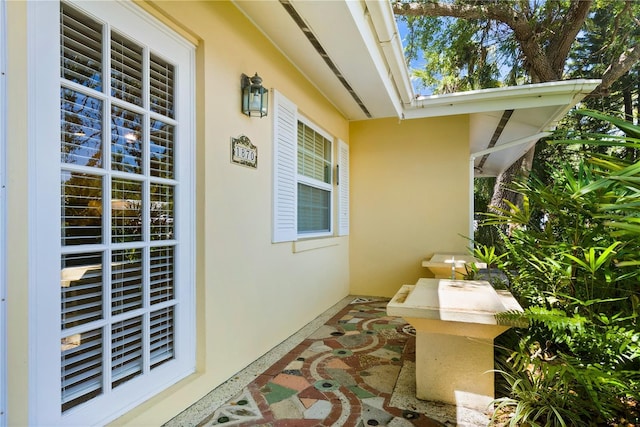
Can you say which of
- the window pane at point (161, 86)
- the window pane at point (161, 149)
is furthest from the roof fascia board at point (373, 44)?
the window pane at point (161, 149)

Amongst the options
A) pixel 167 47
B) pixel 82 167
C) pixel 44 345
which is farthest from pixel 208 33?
pixel 44 345

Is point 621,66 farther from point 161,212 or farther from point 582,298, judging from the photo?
point 161,212

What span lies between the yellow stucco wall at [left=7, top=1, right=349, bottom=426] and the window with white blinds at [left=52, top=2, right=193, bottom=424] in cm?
16

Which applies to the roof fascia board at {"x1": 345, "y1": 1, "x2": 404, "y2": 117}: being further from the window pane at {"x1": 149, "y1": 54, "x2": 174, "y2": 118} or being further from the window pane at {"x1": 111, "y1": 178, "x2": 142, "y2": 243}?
the window pane at {"x1": 111, "y1": 178, "x2": 142, "y2": 243}

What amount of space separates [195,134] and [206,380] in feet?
5.87

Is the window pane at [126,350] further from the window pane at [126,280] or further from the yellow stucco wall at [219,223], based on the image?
the yellow stucco wall at [219,223]

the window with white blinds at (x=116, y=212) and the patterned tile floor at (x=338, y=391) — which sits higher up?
the window with white blinds at (x=116, y=212)

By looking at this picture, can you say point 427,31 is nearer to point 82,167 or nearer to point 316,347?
point 316,347

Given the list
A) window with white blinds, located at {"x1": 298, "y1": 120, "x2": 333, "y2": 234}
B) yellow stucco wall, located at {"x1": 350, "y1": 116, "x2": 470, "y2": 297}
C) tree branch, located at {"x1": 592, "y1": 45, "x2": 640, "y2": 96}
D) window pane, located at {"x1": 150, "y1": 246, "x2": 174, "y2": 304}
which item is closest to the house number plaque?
window pane, located at {"x1": 150, "y1": 246, "x2": 174, "y2": 304}

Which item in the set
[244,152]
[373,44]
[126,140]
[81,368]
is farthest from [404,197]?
[81,368]

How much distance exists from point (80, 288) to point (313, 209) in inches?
126

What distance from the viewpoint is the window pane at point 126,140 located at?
1880mm

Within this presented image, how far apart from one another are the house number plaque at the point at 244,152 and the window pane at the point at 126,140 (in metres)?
0.82

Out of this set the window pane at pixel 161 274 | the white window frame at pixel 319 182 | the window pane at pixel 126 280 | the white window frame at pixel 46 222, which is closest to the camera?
the white window frame at pixel 46 222
